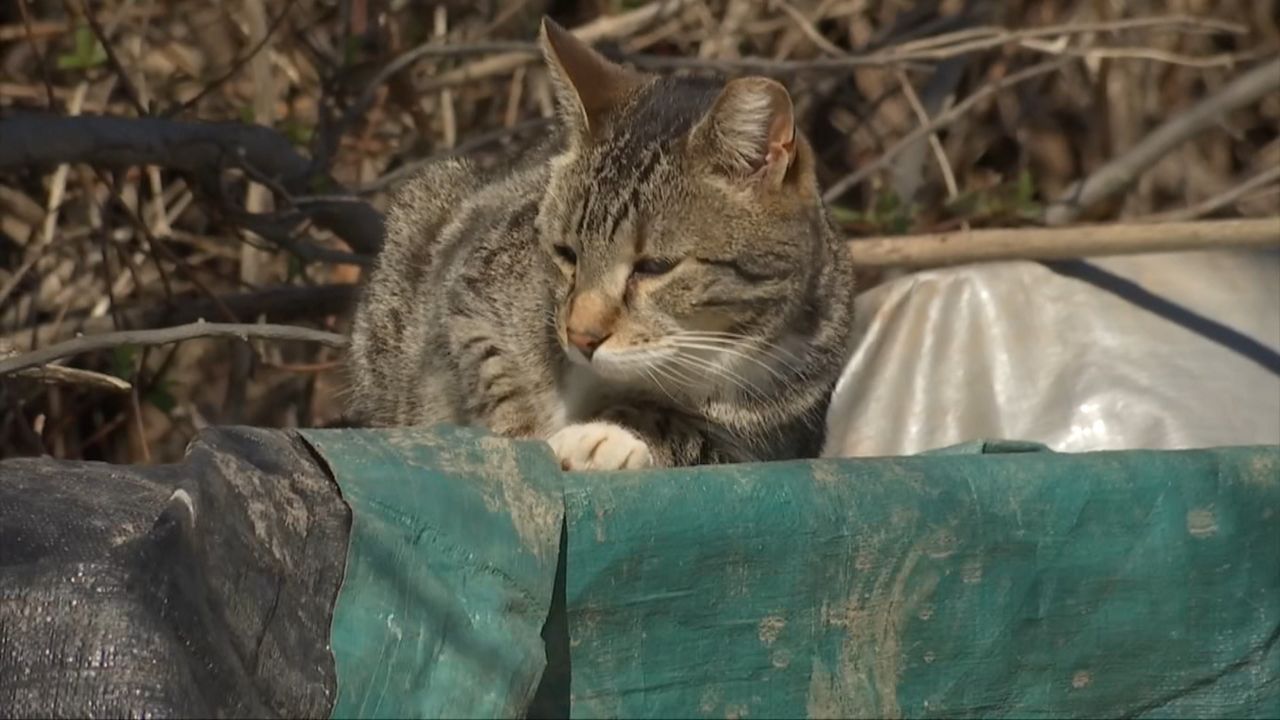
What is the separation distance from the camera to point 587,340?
2.16 m

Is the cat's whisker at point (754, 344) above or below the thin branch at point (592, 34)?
above

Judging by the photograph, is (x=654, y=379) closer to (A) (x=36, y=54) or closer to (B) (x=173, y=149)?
(B) (x=173, y=149)

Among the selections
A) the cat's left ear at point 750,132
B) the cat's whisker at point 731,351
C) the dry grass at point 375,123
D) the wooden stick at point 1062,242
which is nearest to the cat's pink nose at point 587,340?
the cat's whisker at point 731,351

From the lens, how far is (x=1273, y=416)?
2941mm

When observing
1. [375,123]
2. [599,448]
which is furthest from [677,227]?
[375,123]

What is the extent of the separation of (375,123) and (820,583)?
2.38 metres

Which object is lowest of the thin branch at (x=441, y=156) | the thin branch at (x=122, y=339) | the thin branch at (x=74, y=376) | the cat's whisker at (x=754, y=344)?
the thin branch at (x=441, y=156)

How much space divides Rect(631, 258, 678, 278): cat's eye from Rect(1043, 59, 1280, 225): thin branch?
1945 mm

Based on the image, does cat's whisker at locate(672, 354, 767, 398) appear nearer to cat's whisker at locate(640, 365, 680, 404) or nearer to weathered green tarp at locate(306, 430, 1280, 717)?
cat's whisker at locate(640, 365, 680, 404)

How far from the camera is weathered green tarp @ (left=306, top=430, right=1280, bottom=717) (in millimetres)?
1502

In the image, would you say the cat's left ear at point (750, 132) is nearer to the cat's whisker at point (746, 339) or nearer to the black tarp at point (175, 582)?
→ the cat's whisker at point (746, 339)

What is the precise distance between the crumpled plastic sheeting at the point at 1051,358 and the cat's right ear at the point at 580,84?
96cm

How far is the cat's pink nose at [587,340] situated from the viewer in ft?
7.07

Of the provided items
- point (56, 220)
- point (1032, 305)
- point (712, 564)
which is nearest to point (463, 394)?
point (712, 564)
